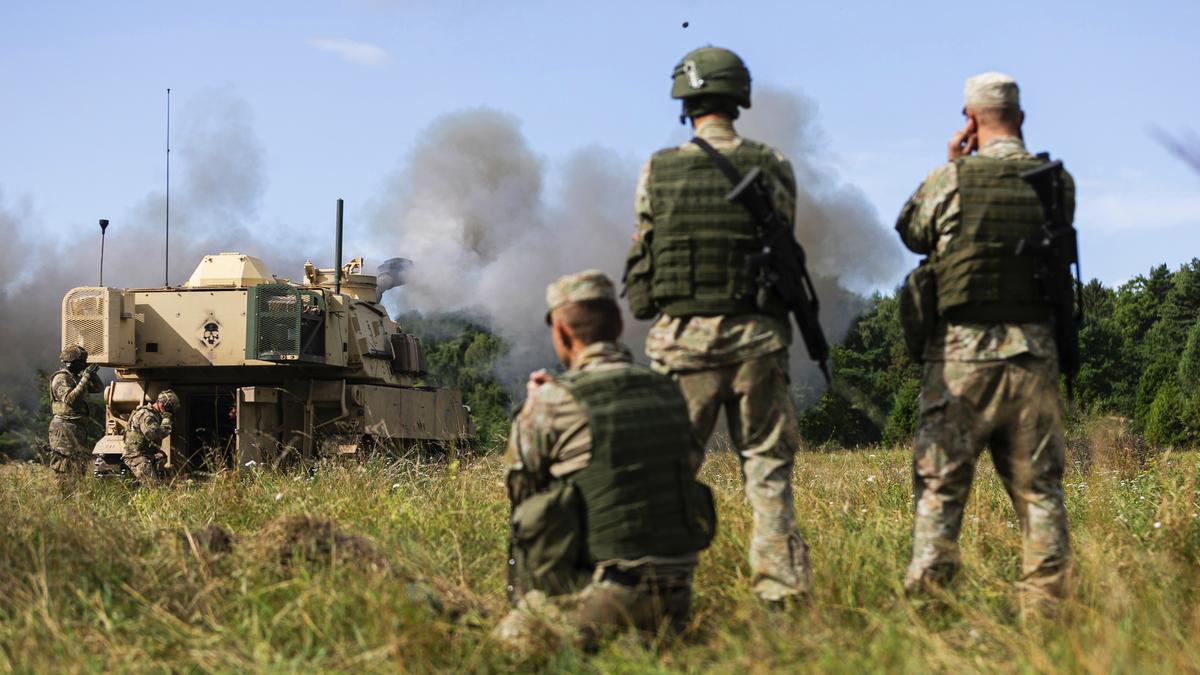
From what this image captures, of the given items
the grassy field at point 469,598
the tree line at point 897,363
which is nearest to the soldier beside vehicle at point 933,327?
the grassy field at point 469,598

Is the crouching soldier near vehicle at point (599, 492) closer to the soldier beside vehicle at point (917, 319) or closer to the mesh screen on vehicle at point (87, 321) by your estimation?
the soldier beside vehicle at point (917, 319)

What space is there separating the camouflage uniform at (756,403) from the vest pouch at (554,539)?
0.81 m

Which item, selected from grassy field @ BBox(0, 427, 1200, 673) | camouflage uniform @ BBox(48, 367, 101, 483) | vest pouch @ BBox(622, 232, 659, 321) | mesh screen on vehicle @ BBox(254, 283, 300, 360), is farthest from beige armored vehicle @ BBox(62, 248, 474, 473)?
vest pouch @ BBox(622, 232, 659, 321)

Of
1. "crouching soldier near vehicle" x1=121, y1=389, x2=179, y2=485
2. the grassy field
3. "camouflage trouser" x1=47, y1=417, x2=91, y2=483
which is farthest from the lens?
"crouching soldier near vehicle" x1=121, y1=389, x2=179, y2=485

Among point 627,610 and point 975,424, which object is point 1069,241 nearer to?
point 975,424

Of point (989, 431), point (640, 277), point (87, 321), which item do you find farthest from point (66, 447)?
point (989, 431)

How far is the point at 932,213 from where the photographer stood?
536 centimetres

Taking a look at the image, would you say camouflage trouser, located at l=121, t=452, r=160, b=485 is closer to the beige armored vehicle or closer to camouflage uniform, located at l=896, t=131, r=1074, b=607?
the beige armored vehicle

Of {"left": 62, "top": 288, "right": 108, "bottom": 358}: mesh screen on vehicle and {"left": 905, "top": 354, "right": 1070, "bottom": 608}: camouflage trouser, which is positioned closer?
{"left": 905, "top": 354, "right": 1070, "bottom": 608}: camouflage trouser

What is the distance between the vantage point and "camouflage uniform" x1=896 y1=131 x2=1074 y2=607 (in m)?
5.21

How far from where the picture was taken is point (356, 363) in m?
15.1

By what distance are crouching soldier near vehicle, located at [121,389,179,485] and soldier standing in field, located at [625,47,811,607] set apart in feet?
30.0

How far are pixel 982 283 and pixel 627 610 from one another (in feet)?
6.05

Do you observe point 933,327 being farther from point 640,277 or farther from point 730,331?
point 640,277
